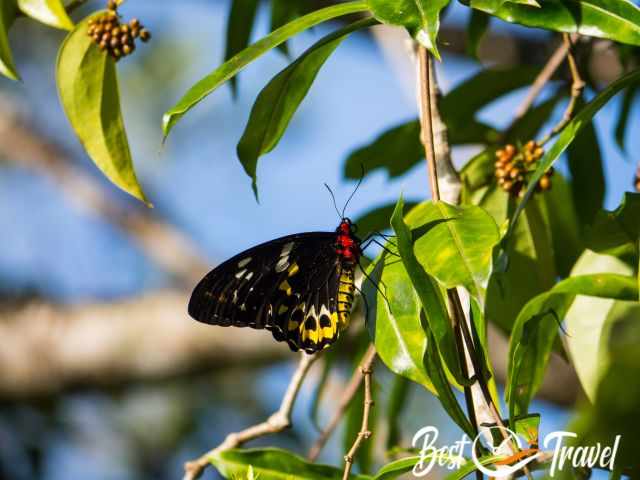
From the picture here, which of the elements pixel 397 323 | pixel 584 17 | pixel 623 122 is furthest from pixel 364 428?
pixel 623 122

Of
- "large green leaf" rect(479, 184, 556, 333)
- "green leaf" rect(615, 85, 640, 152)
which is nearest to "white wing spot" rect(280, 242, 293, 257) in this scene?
"large green leaf" rect(479, 184, 556, 333)

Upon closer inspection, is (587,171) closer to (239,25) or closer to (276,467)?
(239,25)

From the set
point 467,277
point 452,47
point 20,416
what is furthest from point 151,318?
point 467,277

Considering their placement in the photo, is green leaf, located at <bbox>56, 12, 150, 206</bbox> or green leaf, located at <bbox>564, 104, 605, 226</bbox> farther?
green leaf, located at <bbox>564, 104, 605, 226</bbox>

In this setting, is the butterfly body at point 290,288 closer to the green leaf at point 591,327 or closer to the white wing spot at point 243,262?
the white wing spot at point 243,262

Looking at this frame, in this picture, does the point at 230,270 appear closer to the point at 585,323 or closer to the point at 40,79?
the point at 585,323

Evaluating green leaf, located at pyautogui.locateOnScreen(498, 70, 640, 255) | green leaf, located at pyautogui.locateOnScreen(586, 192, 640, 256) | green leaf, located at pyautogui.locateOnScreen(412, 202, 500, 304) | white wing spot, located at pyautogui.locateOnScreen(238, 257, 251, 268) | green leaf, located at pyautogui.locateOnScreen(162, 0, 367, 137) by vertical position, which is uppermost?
green leaf, located at pyautogui.locateOnScreen(162, 0, 367, 137)

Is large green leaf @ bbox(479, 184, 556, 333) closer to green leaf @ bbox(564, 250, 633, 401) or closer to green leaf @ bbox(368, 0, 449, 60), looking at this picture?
green leaf @ bbox(564, 250, 633, 401)

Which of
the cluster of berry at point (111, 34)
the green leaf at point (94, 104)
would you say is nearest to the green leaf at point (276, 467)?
the green leaf at point (94, 104)
